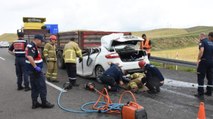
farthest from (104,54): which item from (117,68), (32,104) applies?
(32,104)

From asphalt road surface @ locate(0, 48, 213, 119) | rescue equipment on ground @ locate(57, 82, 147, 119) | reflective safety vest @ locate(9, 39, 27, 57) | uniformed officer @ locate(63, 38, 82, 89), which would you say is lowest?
asphalt road surface @ locate(0, 48, 213, 119)

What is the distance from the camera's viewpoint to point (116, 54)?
9758 mm

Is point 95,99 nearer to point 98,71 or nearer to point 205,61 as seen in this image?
point 98,71

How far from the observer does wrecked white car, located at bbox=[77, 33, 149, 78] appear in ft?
32.2

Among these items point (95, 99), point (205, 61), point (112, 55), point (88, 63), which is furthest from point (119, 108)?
point (88, 63)

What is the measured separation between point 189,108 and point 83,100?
8.64ft

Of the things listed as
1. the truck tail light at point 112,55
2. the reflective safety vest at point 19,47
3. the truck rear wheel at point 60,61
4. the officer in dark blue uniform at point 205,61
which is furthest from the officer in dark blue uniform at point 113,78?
the truck rear wheel at point 60,61

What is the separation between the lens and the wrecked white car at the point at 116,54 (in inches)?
386

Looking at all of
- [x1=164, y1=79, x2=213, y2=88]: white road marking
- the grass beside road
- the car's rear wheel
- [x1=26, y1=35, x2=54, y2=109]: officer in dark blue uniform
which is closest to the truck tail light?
the car's rear wheel

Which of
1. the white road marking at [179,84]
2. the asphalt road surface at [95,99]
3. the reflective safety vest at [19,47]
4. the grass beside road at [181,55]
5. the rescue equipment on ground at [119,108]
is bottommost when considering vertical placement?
the grass beside road at [181,55]

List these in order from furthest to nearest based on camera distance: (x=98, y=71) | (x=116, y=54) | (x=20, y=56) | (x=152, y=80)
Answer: (x=98, y=71), (x=116, y=54), (x=20, y=56), (x=152, y=80)

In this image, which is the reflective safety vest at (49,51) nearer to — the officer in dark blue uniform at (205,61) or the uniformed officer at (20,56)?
the uniformed officer at (20,56)

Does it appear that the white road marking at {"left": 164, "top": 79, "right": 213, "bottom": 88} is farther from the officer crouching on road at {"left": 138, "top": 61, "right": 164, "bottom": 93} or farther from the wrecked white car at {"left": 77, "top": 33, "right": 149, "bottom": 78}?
the officer crouching on road at {"left": 138, "top": 61, "right": 164, "bottom": 93}

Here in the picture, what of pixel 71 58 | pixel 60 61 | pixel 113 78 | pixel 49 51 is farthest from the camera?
pixel 60 61
